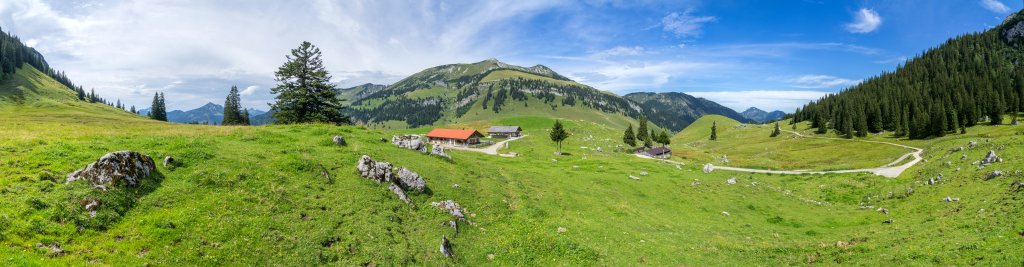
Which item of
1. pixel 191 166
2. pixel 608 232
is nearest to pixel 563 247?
pixel 608 232

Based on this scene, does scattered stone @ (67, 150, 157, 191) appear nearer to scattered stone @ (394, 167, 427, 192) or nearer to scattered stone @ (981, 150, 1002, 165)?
scattered stone @ (394, 167, 427, 192)

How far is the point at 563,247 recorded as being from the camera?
24719mm

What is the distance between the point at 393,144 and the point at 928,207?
53.5 meters

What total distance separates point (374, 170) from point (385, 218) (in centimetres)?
589

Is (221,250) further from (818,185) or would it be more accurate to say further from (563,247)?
(818,185)

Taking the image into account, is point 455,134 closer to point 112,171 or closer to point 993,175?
point 112,171

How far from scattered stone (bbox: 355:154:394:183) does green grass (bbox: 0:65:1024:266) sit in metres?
1.23

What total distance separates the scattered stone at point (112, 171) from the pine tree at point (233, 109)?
419 ft

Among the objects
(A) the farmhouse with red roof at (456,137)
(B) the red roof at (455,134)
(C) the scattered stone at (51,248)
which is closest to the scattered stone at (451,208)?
(C) the scattered stone at (51,248)

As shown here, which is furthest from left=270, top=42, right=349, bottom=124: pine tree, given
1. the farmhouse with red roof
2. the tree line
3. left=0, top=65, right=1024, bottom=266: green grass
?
the tree line

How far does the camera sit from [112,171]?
1844cm

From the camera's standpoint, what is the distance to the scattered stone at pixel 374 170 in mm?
28578

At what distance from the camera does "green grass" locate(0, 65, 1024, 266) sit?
1662cm

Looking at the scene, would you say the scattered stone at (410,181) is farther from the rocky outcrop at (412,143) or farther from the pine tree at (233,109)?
the pine tree at (233,109)
